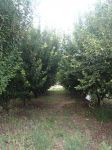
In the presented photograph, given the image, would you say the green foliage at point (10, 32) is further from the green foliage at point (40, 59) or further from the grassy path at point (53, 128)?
the grassy path at point (53, 128)

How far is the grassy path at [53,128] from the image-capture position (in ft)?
32.5

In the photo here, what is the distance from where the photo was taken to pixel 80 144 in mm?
9852

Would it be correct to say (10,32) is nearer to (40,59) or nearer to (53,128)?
(40,59)

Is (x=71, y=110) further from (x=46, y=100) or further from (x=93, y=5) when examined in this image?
(x=93, y=5)

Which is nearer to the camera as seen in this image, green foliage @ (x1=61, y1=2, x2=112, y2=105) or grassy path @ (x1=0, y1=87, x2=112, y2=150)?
grassy path @ (x1=0, y1=87, x2=112, y2=150)

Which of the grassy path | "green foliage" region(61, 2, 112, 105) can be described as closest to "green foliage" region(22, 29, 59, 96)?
"green foliage" region(61, 2, 112, 105)

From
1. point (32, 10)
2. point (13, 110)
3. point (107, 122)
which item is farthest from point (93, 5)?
point (13, 110)

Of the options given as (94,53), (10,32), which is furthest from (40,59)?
(94,53)

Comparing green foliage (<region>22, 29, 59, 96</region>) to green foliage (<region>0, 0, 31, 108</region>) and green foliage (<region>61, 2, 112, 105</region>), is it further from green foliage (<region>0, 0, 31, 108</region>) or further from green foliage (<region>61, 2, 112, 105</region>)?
green foliage (<region>0, 0, 31, 108</region>)

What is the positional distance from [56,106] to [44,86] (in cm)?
118

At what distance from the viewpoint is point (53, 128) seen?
1188cm

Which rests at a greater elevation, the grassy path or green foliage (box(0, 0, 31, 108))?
green foliage (box(0, 0, 31, 108))

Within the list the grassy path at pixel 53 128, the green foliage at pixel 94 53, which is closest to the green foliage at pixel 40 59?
the green foliage at pixel 94 53

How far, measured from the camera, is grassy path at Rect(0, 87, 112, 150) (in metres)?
9.91
